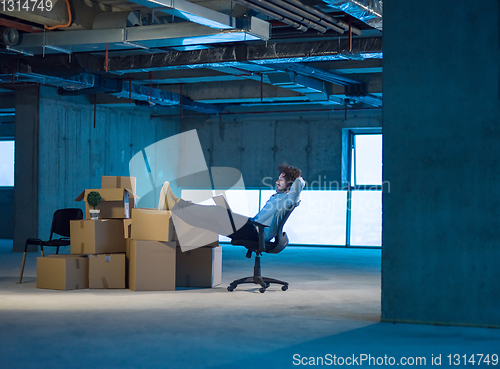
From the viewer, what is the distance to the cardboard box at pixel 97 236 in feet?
18.0

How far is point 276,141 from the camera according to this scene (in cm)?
1167

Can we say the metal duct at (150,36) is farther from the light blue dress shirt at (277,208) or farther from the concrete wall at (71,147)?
the concrete wall at (71,147)

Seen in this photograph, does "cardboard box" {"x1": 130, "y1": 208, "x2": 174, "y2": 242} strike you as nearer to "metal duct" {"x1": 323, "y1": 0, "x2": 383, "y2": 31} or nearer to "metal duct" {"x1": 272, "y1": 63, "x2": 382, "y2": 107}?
"metal duct" {"x1": 323, "y1": 0, "x2": 383, "y2": 31}

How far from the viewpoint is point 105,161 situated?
428 inches

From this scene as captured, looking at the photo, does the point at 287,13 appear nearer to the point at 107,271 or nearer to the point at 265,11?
the point at 265,11

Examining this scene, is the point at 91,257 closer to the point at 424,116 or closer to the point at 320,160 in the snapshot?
the point at 424,116

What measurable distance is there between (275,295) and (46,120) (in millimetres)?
6157

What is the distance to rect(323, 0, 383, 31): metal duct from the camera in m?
4.51

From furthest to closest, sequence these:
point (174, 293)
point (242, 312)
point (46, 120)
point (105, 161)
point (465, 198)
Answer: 1. point (105, 161)
2. point (46, 120)
3. point (174, 293)
4. point (242, 312)
5. point (465, 198)

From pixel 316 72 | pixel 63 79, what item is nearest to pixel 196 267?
pixel 316 72

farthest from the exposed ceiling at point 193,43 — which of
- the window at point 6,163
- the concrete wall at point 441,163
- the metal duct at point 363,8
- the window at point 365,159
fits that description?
the window at point 6,163

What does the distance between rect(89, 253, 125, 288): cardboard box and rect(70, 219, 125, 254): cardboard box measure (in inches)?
3.6

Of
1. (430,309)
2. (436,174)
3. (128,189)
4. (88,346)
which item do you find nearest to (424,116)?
(436,174)

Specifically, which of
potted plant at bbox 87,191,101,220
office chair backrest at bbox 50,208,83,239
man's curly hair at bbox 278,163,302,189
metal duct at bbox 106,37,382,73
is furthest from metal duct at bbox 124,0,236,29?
office chair backrest at bbox 50,208,83,239
